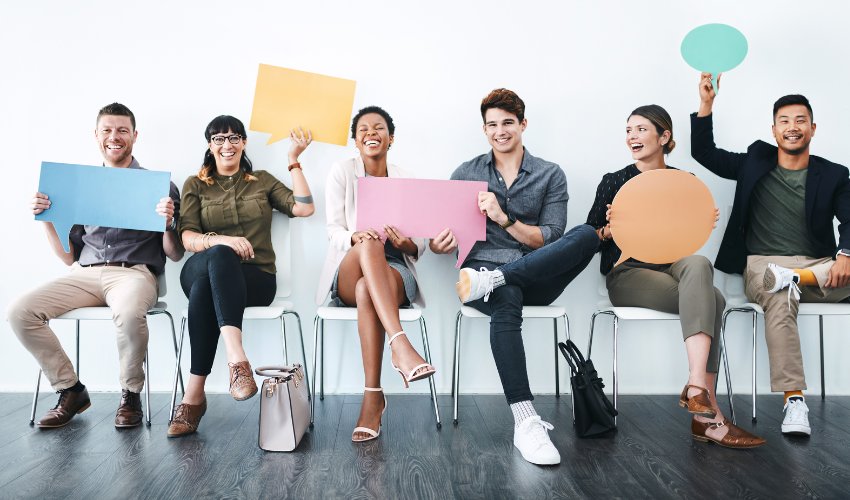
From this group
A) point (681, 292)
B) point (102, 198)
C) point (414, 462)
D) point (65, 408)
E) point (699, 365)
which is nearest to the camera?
point (414, 462)

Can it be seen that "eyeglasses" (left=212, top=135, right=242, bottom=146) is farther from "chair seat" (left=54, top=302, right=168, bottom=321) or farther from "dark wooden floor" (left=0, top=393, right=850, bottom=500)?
"dark wooden floor" (left=0, top=393, right=850, bottom=500)

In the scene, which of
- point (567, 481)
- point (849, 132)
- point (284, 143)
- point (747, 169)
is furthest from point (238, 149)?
point (849, 132)

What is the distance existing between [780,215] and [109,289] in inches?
114

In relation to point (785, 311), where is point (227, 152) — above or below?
above

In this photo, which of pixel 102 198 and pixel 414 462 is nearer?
pixel 414 462

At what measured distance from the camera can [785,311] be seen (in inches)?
79.4

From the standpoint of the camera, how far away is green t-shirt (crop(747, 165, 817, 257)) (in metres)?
2.28

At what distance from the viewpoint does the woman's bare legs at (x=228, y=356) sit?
1.83m

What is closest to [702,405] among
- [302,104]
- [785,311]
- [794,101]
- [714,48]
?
[785,311]

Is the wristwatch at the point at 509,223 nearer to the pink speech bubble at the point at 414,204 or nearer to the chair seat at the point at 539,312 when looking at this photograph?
the pink speech bubble at the point at 414,204

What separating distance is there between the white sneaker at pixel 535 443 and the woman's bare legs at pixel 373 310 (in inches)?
18.9

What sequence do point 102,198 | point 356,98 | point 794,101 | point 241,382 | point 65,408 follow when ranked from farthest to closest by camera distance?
point 356,98 → point 794,101 → point 102,198 → point 65,408 → point 241,382

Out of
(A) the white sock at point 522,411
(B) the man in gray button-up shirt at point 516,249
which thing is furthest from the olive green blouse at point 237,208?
(A) the white sock at point 522,411

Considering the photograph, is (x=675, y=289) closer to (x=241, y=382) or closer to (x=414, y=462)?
(x=414, y=462)
